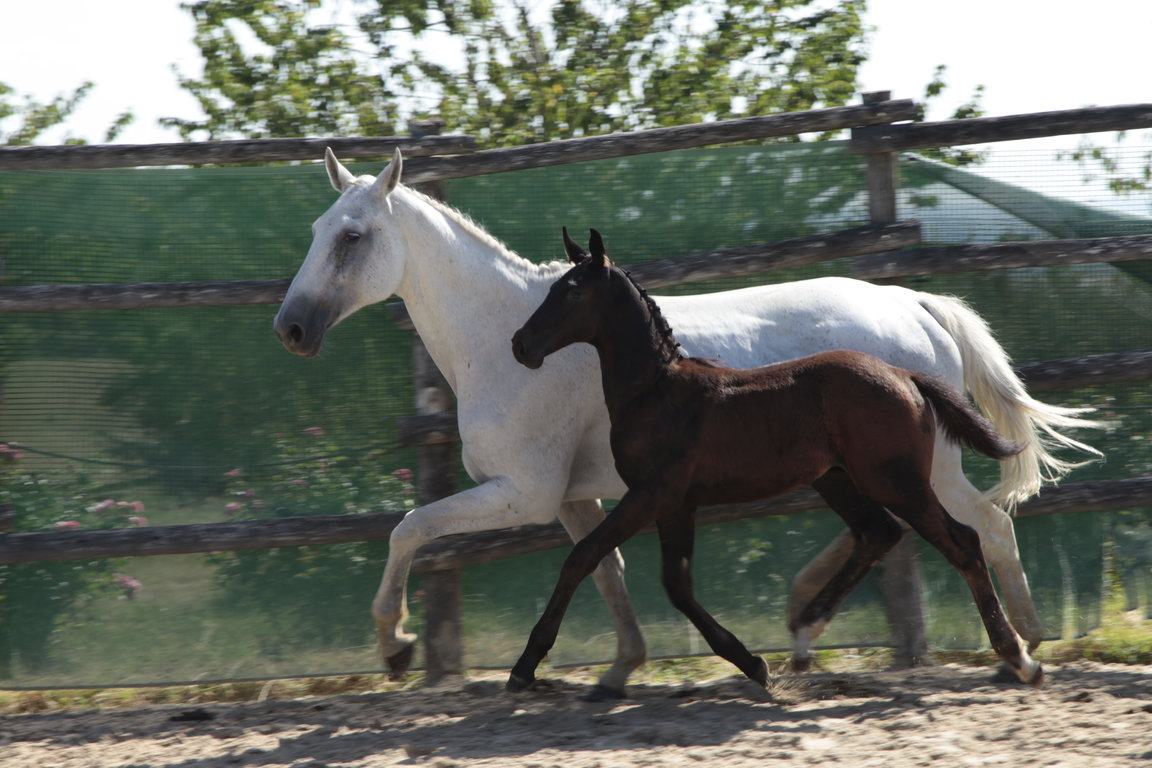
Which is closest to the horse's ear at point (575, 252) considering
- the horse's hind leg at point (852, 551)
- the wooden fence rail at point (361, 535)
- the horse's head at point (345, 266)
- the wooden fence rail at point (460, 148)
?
the horse's head at point (345, 266)

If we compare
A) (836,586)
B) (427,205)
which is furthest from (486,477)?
(836,586)

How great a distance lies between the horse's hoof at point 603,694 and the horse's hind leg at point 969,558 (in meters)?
1.20

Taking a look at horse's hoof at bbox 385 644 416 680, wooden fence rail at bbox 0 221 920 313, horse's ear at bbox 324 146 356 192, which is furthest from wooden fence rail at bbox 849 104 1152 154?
horse's hoof at bbox 385 644 416 680

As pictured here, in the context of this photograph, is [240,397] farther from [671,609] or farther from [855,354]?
[855,354]

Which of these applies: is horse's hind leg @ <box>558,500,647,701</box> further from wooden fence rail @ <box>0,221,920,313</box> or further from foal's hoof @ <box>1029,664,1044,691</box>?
foal's hoof @ <box>1029,664,1044,691</box>

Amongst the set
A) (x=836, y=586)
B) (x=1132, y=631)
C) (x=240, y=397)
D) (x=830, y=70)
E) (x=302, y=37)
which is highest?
(x=302, y=37)

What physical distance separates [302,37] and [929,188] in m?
8.47

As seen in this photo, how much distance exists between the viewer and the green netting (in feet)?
15.0

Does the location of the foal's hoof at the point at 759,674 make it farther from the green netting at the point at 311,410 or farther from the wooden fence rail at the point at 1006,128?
the wooden fence rail at the point at 1006,128

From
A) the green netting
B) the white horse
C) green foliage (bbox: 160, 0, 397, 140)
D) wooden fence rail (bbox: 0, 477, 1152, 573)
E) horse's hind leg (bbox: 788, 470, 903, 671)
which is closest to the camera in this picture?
the white horse

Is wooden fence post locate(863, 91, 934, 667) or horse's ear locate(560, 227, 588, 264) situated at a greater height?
horse's ear locate(560, 227, 588, 264)

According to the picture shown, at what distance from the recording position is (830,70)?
11258 mm

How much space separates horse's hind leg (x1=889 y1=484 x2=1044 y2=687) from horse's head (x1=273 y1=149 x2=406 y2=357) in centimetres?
199

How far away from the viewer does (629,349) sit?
364 cm
